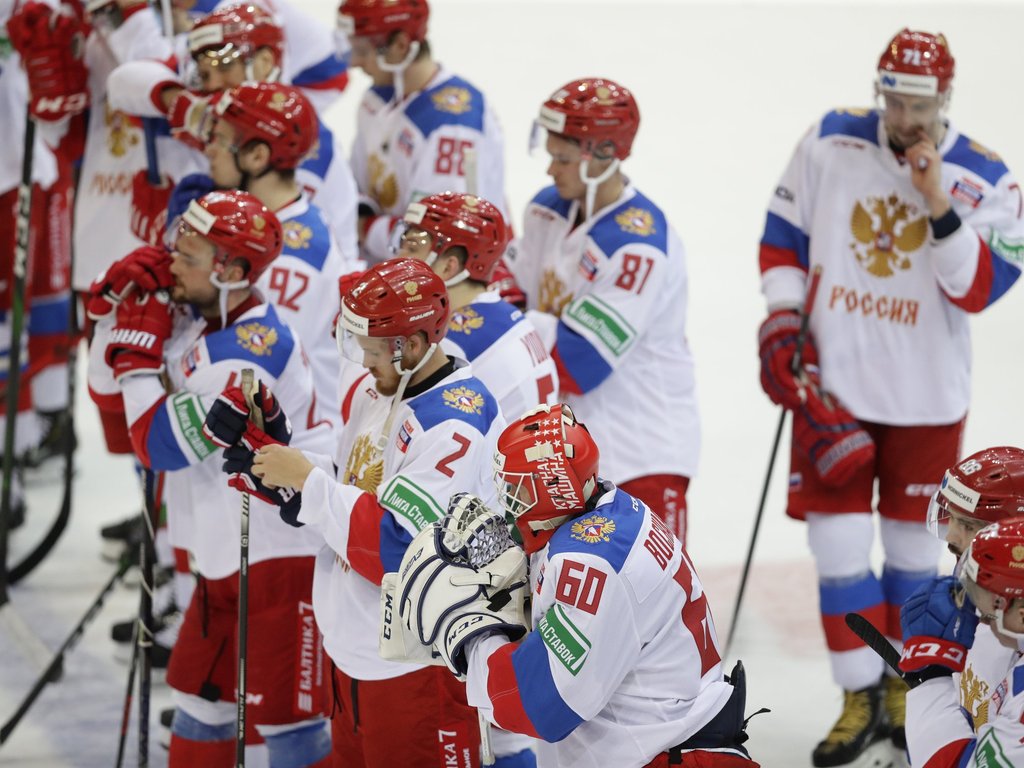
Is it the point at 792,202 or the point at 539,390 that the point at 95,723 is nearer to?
the point at 539,390

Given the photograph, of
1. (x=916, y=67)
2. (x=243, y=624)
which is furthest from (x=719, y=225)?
(x=243, y=624)

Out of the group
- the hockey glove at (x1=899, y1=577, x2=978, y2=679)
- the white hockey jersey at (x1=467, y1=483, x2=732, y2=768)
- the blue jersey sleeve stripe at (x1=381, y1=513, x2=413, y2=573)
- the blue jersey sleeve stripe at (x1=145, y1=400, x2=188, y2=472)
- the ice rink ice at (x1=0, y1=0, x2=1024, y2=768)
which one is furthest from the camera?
the ice rink ice at (x1=0, y1=0, x2=1024, y2=768)

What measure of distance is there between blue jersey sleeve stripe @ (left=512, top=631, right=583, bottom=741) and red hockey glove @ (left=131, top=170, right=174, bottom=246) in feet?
8.79

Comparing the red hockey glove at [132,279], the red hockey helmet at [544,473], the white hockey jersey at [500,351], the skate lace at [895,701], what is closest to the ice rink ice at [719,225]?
the skate lace at [895,701]

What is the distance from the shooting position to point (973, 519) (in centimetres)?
279

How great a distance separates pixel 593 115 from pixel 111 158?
176 centimetres

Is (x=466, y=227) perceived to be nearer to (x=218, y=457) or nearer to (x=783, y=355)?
(x=218, y=457)

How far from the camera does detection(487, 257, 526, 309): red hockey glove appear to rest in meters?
4.28

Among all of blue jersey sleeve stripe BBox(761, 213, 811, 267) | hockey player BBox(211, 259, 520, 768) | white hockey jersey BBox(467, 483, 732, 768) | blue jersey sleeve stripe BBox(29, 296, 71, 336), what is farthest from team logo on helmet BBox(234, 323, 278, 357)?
blue jersey sleeve stripe BBox(29, 296, 71, 336)

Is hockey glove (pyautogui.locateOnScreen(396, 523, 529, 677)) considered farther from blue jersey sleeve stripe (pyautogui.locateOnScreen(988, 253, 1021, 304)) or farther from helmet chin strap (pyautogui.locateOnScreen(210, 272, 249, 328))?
blue jersey sleeve stripe (pyautogui.locateOnScreen(988, 253, 1021, 304))

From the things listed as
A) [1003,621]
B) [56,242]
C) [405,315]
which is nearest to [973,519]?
[1003,621]

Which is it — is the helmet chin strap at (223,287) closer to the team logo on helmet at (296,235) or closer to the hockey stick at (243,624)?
the hockey stick at (243,624)

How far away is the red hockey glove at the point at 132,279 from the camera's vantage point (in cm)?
357

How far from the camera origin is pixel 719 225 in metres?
9.10
